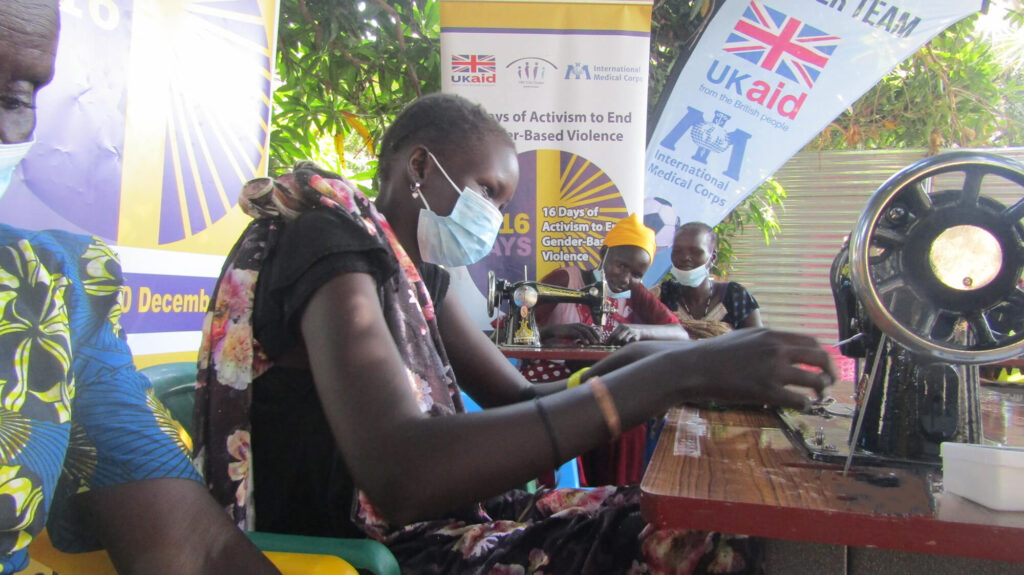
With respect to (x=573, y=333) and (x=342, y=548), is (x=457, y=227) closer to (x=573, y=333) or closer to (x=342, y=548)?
(x=342, y=548)

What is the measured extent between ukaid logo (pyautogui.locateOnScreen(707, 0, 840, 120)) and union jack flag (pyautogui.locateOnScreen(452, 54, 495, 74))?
161cm

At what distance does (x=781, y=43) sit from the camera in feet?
14.4

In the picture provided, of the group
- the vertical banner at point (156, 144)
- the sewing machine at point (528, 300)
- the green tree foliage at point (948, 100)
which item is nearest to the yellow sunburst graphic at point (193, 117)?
the vertical banner at point (156, 144)

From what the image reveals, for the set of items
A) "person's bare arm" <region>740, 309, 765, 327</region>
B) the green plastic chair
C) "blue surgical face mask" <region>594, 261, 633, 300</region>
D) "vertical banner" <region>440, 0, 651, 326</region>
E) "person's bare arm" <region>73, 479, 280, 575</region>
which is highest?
"vertical banner" <region>440, 0, 651, 326</region>

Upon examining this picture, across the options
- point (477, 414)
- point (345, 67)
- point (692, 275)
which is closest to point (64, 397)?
point (477, 414)

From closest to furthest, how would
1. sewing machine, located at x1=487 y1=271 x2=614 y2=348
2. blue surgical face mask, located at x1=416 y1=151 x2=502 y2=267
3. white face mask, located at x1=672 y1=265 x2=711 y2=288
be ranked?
blue surgical face mask, located at x1=416 y1=151 x2=502 y2=267, sewing machine, located at x1=487 y1=271 x2=614 y2=348, white face mask, located at x1=672 y1=265 x2=711 y2=288

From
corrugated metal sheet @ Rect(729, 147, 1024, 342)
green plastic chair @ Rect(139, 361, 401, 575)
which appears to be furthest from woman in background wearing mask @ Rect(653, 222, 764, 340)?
green plastic chair @ Rect(139, 361, 401, 575)

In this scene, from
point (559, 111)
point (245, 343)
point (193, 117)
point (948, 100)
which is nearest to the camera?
point (245, 343)

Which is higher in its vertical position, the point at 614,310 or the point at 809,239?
the point at 809,239

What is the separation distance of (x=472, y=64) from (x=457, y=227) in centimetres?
275

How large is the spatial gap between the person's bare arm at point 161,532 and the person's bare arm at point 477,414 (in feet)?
0.64

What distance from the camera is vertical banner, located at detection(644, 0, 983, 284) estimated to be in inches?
168

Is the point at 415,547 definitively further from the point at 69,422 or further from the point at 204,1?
the point at 204,1

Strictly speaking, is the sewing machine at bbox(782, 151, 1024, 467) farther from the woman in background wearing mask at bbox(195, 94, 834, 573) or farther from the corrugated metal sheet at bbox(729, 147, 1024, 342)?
the corrugated metal sheet at bbox(729, 147, 1024, 342)
